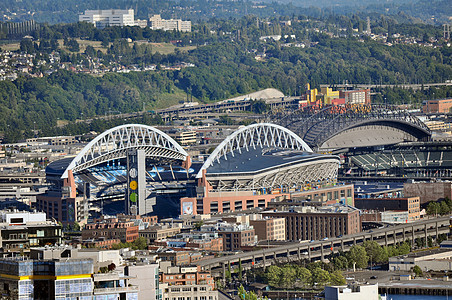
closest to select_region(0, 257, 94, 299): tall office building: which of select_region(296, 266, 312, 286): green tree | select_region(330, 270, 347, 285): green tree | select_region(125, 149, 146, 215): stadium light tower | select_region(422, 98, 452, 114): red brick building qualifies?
select_region(330, 270, 347, 285): green tree

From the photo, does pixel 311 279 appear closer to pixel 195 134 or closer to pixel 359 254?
pixel 359 254

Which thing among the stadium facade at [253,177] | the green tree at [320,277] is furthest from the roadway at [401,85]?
the green tree at [320,277]

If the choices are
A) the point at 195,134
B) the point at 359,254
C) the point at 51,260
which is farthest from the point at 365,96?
the point at 51,260

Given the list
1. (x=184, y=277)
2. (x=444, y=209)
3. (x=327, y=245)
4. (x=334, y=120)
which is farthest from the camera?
(x=334, y=120)

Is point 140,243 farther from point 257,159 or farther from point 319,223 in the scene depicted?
point 257,159

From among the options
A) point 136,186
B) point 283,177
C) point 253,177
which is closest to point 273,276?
point 136,186

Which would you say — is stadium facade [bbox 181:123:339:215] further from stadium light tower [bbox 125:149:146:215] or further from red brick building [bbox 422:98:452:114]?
red brick building [bbox 422:98:452:114]
